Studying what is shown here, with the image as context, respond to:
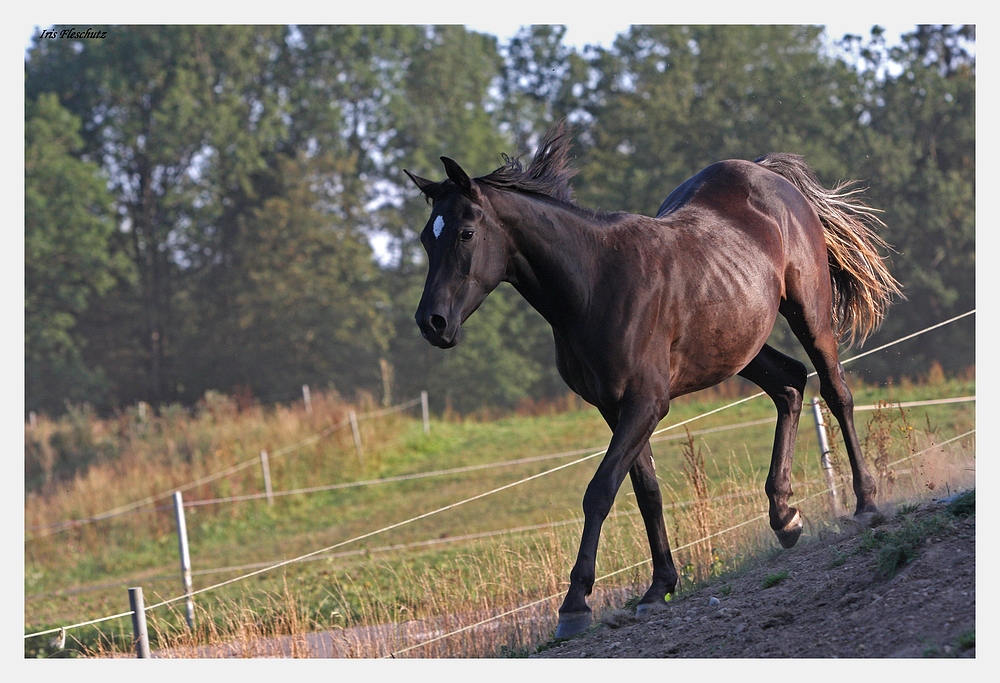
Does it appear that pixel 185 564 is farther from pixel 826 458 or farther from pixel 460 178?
pixel 460 178

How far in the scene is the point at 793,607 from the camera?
523cm

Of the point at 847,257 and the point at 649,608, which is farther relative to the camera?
the point at 847,257

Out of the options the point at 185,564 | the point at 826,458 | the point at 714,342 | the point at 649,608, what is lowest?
the point at 185,564

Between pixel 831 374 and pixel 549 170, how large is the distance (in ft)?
8.35

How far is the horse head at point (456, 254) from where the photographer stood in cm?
490

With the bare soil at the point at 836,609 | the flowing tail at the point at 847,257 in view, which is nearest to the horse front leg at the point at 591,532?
the bare soil at the point at 836,609

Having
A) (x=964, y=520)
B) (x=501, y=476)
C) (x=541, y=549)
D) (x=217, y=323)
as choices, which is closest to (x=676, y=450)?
(x=501, y=476)

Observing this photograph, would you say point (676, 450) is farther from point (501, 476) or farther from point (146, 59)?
point (146, 59)

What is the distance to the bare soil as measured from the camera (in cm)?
452

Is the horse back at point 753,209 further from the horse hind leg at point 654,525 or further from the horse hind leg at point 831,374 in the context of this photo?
the horse hind leg at point 654,525

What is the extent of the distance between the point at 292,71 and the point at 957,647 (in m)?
36.7

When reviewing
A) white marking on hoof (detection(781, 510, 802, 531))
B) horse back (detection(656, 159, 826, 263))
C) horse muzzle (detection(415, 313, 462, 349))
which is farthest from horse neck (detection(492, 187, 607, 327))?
white marking on hoof (detection(781, 510, 802, 531))

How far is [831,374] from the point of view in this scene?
6906mm

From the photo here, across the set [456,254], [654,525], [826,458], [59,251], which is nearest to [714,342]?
[654,525]
